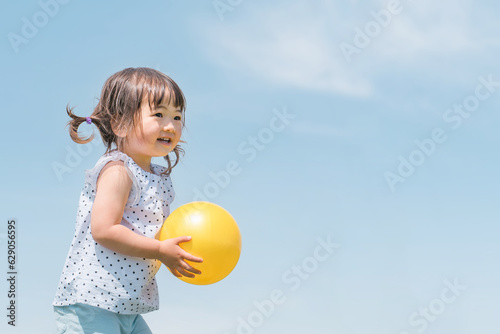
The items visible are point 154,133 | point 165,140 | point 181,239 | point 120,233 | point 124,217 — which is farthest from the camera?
point 165,140

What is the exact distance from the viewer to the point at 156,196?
4574mm

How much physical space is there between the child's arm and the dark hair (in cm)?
43

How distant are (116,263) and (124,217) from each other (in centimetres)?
33

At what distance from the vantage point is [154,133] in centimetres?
452

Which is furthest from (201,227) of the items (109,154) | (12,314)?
(12,314)

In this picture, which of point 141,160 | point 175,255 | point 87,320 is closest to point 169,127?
point 141,160

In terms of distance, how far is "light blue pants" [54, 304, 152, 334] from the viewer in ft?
13.8

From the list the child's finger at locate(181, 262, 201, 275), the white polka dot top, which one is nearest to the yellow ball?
the child's finger at locate(181, 262, 201, 275)

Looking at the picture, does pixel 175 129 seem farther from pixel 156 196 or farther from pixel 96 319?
pixel 96 319

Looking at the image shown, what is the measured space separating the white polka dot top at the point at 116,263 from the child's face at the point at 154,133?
12cm

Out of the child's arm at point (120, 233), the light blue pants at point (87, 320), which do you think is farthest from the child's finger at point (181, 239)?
the light blue pants at point (87, 320)

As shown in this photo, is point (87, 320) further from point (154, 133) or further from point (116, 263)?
point (154, 133)

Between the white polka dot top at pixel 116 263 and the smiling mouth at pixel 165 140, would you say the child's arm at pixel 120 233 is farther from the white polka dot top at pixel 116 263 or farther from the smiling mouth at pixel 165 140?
the smiling mouth at pixel 165 140

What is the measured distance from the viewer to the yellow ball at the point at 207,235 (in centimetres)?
431
